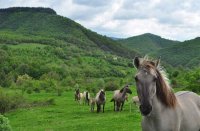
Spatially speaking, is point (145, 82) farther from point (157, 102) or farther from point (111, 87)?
point (111, 87)

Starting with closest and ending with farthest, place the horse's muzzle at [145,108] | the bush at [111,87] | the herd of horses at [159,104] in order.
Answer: the horse's muzzle at [145,108]
the herd of horses at [159,104]
the bush at [111,87]

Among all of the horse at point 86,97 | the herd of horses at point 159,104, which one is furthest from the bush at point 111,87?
the herd of horses at point 159,104

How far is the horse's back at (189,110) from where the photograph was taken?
926 cm

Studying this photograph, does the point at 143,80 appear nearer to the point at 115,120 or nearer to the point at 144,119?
the point at 144,119

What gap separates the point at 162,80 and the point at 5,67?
116 m

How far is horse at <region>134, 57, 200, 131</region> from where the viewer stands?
25.8 feet

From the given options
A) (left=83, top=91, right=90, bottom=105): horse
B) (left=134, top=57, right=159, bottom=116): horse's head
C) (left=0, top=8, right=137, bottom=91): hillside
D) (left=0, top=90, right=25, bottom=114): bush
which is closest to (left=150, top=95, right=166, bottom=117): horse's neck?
(left=134, top=57, right=159, bottom=116): horse's head

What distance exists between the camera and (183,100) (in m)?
9.82

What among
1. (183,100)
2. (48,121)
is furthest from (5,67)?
(183,100)

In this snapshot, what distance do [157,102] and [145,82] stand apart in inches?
34.6

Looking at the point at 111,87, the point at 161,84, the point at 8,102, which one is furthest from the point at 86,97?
the point at 161,84

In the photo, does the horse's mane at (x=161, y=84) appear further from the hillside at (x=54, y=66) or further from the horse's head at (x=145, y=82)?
the hillside at (x=54, y=66)

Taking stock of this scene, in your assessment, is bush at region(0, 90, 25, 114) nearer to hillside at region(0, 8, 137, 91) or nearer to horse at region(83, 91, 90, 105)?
horse at region(83, 91, 90, 105)

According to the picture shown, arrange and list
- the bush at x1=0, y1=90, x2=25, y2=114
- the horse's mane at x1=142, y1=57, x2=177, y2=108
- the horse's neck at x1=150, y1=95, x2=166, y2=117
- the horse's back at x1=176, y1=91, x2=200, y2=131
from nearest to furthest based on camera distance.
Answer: the horse's mane at x1=142, y1=57, x2=177, y2=108 → the horse's neck at x1=150, y1=95, x2=166, y2=117 → the horse's back at x1=176, y1=91, x2=200, y2=131 → the bush at x1=0, y1=90, x2=25, y2=114
